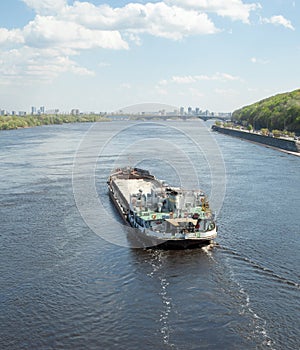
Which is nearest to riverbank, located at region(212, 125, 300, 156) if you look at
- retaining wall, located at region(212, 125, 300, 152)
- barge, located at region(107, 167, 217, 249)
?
retaining wall, located at region(212, 125, 300, 152)

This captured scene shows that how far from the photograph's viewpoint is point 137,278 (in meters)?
29.7

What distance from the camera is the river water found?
23172 millimetres

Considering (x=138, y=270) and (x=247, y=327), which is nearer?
(x=247, y=327)

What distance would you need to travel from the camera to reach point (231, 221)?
42406 mm

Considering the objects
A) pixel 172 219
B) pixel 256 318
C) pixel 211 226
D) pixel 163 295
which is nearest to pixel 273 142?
pixel 211 226

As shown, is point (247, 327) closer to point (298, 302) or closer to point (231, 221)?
point (298, 302)

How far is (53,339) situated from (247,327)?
990 centimetres

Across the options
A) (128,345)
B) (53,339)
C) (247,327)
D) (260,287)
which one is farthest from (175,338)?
(260,287)

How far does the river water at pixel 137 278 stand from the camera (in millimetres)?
23172

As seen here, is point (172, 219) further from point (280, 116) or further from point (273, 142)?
point (280, 116)

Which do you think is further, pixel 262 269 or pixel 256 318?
pixel 262 269

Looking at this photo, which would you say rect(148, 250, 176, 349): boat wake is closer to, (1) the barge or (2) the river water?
(2) the river water

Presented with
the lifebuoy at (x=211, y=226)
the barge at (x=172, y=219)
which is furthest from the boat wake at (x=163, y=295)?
the lifebuoy at (x=211, y=226)

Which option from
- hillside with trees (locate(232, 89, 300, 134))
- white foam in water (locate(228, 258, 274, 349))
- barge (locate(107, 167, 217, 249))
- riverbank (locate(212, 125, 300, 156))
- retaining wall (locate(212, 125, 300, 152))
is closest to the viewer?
white foam in water (locate(228, 258, 274, 349))
